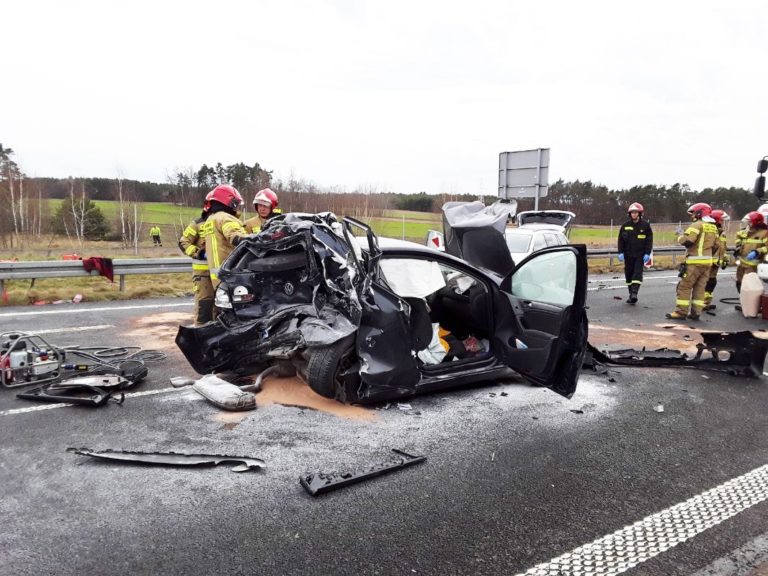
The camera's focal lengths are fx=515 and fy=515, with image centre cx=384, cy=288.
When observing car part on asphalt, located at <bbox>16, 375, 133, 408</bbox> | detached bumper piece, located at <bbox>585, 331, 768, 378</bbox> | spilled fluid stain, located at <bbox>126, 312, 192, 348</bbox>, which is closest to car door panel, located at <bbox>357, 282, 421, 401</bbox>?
car part on asphalt, located at <bbox>16, 375, 133, 408</bbox>

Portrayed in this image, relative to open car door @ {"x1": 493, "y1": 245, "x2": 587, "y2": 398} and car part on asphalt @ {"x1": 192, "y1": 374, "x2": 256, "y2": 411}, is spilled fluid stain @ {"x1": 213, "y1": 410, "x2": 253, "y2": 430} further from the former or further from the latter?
open car door @ {"x1": 493, "y1": 245, "x2": 587, "y2": 398}

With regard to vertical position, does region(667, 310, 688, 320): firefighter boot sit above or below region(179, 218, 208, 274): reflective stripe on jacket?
below

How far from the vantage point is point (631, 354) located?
5.68m

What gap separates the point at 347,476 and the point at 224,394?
60.1 inches

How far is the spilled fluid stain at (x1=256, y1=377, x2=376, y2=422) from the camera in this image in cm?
400

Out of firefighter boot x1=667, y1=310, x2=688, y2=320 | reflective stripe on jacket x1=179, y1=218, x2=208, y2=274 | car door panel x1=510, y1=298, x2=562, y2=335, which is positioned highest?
reflective stripe on jacket x1=179, y1=218, x2=208, y2=274

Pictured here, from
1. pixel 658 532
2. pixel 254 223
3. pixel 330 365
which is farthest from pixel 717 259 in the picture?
pixel 330 365

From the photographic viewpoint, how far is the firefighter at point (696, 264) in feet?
27.7

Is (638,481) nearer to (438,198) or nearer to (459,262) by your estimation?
(459,262)

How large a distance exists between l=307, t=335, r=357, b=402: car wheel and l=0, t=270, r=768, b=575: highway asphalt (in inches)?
8.6

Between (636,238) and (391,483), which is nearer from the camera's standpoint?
(391,483)

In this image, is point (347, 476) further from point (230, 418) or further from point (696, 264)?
point (696, 264)

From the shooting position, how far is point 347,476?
3.01 m

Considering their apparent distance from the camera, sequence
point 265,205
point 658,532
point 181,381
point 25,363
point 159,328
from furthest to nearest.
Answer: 1. point 159,328
2. point 265,205
3. point 181,381
4. point 25,363
5. point 658,532
